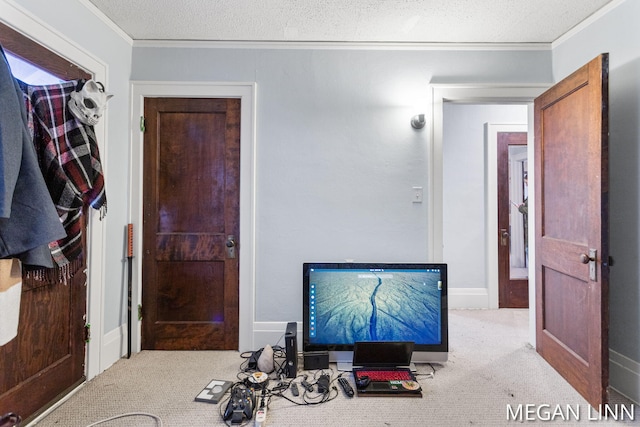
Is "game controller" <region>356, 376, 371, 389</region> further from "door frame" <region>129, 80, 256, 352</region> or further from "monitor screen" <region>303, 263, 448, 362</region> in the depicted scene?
"door frame" <region>129, 80, 256, 352</region>

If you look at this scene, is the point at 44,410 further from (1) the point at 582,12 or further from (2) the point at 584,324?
(1) the point at 582,12

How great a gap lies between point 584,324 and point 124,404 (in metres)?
2.68

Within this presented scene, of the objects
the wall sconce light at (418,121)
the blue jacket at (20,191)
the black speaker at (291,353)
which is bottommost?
the black speaker at (291,353)

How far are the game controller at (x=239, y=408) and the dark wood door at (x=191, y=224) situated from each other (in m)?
0.77

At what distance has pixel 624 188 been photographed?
6.17 ft

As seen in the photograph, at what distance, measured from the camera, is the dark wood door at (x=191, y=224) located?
2.39 m

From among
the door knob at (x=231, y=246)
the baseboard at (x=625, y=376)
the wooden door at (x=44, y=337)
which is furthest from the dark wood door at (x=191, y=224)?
the baseboard at (x=625, y=376)

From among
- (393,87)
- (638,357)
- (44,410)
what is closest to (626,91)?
(393,87)

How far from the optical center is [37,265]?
4.21ft

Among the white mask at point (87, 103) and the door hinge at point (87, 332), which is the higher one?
the white mask at point (87, 103)

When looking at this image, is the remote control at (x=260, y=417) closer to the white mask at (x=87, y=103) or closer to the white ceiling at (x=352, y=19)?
the white mask at (x=87, y=103)

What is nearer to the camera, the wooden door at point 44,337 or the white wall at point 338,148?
the wooden door at point 44,337

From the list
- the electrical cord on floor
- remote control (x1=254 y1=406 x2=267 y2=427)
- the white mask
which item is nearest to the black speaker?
remote control (x1=254 y1=406 x2=267 y2=427)

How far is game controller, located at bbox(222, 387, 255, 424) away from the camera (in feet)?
5.13
